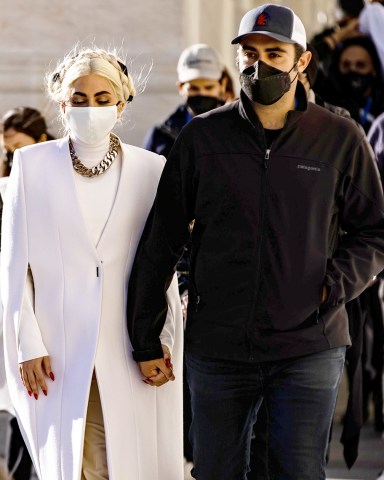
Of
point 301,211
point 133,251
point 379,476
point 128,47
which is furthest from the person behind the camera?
point 128,47

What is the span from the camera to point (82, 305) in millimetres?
5227

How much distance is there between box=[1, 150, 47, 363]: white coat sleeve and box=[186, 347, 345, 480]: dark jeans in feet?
1.73

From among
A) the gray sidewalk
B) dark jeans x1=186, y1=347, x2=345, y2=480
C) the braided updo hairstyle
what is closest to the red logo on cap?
the braided updo hairstyle

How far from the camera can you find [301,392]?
4988 mm

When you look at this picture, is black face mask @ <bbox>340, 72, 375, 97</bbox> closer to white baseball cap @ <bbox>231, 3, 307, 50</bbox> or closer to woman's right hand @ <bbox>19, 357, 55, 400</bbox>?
white baseball cap @ <bbox>231, 3, 307, 50</bbox>

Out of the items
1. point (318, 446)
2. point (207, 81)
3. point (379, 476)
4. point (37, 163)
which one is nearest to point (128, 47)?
point (207, 81)

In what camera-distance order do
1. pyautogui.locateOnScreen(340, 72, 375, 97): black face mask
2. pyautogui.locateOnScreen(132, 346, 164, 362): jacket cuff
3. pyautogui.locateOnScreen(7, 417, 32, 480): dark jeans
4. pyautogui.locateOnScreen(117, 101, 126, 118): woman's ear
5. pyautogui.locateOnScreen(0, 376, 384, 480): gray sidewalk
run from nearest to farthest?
pyautogui.locateOnScreen(132, 346, 164, 362): jacket cuff
pyautogui.locateOnScreen(117, 101, 126, 118): woman's ear
pyautogui.locateOnScreen(7, 417, 32, 480): dark jeans
pyautogui.locateOnScreen(0, 376, 384, 480): gray sidewalk
pyautogui.locateOnScreen(340, 72, 375, 97): black face mask

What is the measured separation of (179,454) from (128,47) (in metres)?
4.93

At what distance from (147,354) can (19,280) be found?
0.49 meters

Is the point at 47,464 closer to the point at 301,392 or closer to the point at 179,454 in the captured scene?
the point at 179,454

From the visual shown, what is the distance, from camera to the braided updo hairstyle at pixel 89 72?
5344mm

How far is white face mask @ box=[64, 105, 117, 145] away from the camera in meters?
5.28

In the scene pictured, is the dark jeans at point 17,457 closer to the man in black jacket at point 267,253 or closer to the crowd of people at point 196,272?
the crowd of people at point 196,272

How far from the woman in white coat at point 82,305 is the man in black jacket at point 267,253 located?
14 cm
